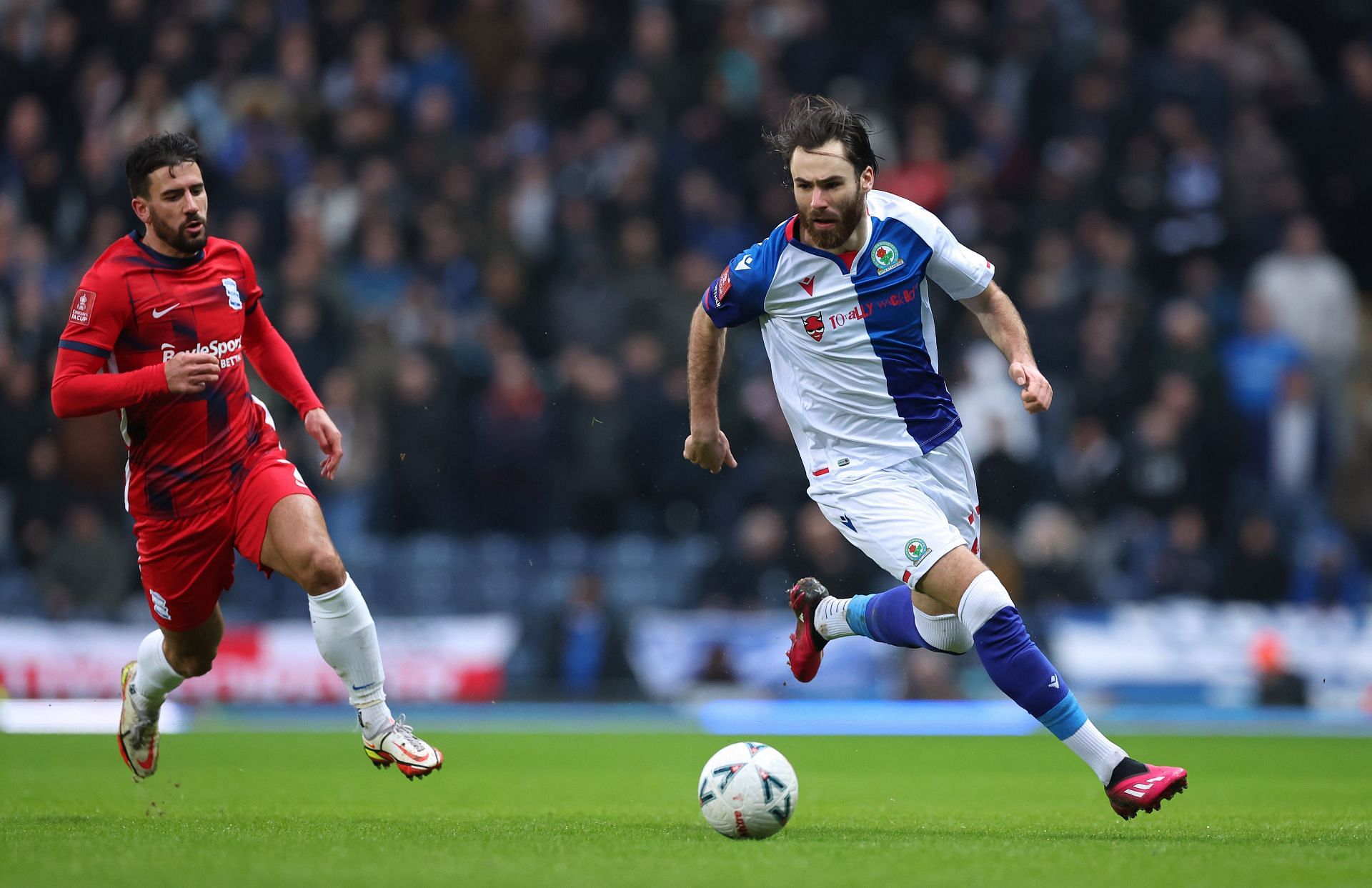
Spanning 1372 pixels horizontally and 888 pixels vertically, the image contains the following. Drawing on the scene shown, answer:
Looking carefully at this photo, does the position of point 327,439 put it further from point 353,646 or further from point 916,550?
point 916,550

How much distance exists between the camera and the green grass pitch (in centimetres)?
514

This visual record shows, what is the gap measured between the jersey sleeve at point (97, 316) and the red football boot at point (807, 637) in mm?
3189

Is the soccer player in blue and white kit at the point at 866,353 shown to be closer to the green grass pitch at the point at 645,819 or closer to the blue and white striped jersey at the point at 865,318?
the blue and white striped jersey at the point at 865,318

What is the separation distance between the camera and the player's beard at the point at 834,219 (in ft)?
21.6

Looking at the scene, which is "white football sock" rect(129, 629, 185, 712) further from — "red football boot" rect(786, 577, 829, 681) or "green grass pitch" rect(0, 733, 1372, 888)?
"red football boot" rect(786, 577, 829, 681)

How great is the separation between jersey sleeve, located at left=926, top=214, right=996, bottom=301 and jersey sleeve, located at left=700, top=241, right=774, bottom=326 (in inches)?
26.4

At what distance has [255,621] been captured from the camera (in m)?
13.6

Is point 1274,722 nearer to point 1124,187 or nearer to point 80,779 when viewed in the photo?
point 1124,187

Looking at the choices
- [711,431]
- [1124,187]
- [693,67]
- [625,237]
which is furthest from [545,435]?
[711,431]

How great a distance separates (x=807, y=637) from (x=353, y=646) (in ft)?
6.94

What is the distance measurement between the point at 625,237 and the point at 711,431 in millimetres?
7284

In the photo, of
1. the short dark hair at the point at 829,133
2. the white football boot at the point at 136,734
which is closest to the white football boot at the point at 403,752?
the white football boot at the point at 136,734

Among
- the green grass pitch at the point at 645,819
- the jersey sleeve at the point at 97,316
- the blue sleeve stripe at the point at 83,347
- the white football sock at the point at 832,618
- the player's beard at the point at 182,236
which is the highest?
the player's beard at the point at 182,236

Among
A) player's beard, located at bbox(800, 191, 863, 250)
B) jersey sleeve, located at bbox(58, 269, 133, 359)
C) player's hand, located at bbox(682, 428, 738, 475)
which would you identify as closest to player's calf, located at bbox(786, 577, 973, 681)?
player's hand, located at bbox(682, 428, 738, 475)
